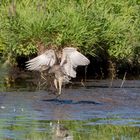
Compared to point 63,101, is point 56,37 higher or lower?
higher

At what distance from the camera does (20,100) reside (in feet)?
48.2

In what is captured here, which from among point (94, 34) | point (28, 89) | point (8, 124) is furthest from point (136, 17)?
point (8, 124)

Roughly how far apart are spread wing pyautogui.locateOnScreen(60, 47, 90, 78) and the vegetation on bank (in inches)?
135

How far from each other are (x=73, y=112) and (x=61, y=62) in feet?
5.25

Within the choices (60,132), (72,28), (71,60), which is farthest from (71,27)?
(60,132)

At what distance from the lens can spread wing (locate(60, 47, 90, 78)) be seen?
1427 centimetres

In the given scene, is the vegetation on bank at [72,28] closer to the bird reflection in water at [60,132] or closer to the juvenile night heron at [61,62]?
the juvenile night heron at [61,62]

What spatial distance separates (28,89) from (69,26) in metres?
2.14

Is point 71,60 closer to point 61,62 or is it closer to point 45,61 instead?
point 61,62

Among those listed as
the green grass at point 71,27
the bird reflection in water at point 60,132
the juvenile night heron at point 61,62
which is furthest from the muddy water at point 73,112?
the green grass at point 71,27

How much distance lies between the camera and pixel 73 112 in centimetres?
1319

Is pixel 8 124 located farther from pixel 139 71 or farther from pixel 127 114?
pixel 139 71

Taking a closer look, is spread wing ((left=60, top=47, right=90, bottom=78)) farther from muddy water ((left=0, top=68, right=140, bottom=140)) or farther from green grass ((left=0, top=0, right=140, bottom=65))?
green grass ((left=0, top=0, right=140, bottom=65))

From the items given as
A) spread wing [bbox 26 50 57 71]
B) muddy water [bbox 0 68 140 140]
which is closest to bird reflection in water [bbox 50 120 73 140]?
muddy water [bbox 0 68 140 140]
